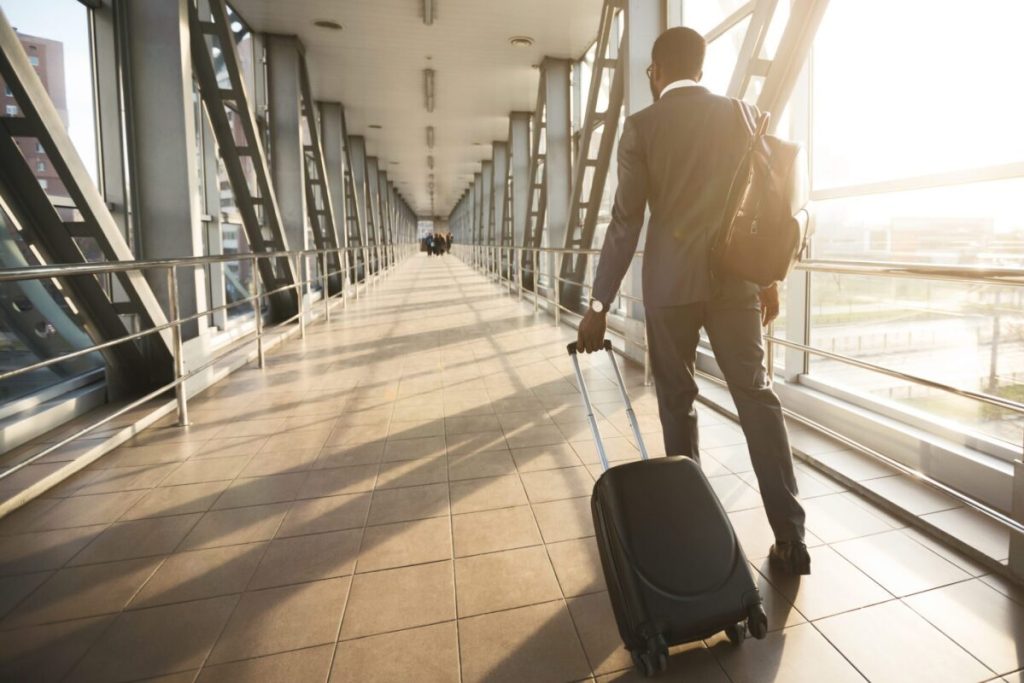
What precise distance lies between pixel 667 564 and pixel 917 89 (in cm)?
212

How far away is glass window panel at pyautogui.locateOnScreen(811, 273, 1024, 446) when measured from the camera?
182 centimetres

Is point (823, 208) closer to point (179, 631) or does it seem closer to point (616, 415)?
point (616, 415)

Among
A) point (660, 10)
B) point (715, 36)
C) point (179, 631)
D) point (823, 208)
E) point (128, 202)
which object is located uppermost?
point (660, 10)

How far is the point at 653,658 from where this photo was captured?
1.11 meters

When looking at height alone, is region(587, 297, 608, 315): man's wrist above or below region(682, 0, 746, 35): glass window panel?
below

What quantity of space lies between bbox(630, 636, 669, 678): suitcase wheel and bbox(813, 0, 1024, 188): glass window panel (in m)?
1.85

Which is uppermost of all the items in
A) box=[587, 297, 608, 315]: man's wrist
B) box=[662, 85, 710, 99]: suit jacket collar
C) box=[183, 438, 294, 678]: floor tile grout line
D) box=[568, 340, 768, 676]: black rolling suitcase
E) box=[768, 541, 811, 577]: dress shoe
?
box=[662, 85, 710, 99]: suit jacket collar

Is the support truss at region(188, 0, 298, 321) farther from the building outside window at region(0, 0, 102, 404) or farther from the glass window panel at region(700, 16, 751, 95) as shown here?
the glass window panel at region(700, 16, 751, 95)

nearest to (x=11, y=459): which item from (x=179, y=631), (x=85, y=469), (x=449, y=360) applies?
(x=85, y=469)

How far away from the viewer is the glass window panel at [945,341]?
5.96 feet

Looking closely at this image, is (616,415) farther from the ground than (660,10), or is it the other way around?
(660,10)

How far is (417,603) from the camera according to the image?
1407 mm

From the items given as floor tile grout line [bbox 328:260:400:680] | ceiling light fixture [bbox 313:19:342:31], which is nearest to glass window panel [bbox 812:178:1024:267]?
floor tile grout line [bbox 328:260:400:680]

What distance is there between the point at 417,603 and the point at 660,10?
4814mm
